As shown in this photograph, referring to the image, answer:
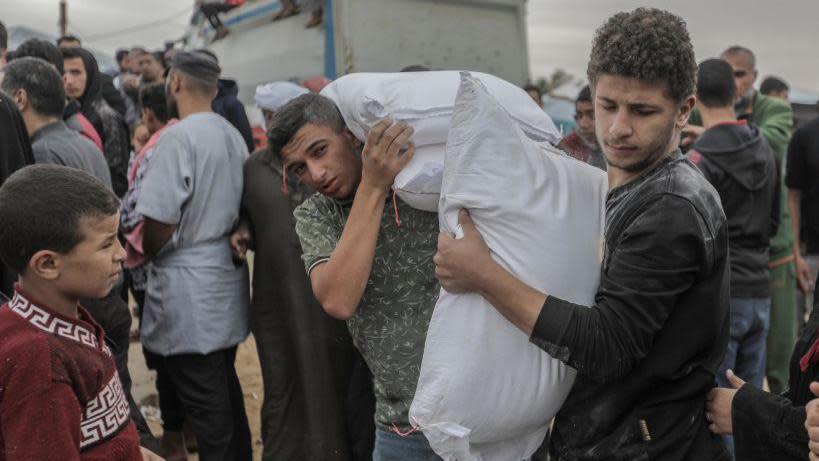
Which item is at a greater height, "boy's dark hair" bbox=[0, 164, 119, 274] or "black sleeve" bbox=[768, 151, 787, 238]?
"boy's dark hair" bbox=[0, 164, 119, 274]

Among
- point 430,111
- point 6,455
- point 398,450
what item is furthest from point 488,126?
point 6,455

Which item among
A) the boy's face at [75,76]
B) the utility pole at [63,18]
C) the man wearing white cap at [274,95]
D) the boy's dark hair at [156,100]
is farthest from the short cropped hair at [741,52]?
the utility pole at [63,18]

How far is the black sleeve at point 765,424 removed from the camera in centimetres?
143

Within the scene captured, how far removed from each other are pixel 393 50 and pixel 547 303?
4210 millimetres

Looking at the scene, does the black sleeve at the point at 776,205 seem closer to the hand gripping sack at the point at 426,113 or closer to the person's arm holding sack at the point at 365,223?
the hand gripping sack at the point at 426,113

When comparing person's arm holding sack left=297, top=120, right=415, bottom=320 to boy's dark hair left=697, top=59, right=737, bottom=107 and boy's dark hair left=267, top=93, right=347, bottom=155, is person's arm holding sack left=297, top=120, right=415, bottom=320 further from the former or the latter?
boy's dark hair left=697, top=59, right=737, bottom=107

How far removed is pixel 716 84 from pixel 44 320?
121 inches

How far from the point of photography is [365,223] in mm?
1819

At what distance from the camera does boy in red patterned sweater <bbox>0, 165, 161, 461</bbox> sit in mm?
1486

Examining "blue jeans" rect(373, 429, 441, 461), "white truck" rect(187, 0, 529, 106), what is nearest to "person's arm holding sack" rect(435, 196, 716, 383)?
"blue jeans" rect(373, 429, 441, 461)

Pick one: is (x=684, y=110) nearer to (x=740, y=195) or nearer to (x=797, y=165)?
(x=740, y=195)

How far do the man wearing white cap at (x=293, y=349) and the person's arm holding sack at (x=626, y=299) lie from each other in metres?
1.68

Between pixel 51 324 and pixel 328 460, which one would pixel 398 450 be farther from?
pixel 328 460

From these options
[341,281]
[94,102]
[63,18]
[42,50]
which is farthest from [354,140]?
[63,18]
